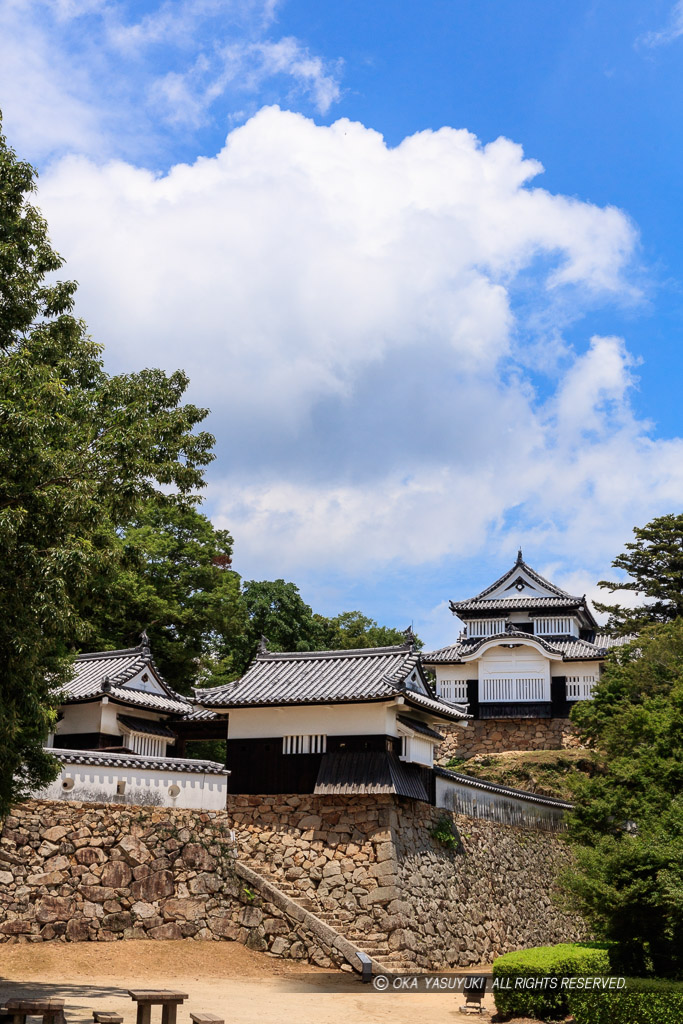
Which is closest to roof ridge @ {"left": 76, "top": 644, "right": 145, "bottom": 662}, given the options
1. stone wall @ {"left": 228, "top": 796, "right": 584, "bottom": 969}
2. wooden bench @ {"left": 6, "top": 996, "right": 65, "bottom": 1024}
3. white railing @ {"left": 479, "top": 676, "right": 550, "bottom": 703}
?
stone wall @ {"left": 228, "top": 796, "right": 584, "bottom": 969}

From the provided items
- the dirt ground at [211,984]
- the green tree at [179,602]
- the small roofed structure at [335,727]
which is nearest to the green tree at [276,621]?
the green tree at [179,602]

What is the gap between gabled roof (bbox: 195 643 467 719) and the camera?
1004 inches

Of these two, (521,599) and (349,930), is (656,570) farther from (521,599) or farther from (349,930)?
(349,930)

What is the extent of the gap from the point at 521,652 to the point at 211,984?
27.8m

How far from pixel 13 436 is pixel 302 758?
603 inches

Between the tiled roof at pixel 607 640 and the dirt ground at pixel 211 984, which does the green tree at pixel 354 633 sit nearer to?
the tiled roof at pixel 607 640

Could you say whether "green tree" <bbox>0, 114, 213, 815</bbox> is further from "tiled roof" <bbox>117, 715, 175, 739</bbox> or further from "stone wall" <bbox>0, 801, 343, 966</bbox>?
"tiled roof" <bbox>117, 715, 175, 739</bbox>

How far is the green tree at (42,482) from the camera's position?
42.9 ft

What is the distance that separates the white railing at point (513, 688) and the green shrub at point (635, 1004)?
29.0m

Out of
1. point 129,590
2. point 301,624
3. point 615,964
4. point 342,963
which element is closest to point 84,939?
point 342,963

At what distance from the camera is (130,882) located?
2197cm

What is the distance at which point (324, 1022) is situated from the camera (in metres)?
16.1

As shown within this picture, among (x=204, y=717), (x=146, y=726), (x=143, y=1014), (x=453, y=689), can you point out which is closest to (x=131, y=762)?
(x=204, y=717)

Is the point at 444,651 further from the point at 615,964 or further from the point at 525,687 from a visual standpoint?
the point at 615,964
